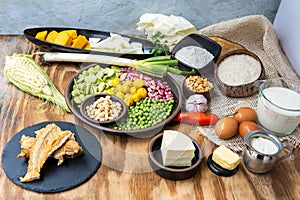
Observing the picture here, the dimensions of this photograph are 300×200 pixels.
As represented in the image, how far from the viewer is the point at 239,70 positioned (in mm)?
1425

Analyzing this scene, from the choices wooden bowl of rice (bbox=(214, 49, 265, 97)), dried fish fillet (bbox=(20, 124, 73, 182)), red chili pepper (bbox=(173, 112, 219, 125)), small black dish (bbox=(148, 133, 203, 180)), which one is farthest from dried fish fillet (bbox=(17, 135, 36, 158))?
wooden bowl of rice (bbox=(214, 49, 265, 97))

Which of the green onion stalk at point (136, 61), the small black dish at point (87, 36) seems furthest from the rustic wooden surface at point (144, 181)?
the small black dish at point (87, 36)

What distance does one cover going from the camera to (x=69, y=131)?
1.16 meters

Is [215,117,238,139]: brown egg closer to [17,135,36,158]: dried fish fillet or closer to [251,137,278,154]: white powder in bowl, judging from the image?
[251,137,278,154]: white powder in bowl

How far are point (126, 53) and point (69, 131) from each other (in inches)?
18.5

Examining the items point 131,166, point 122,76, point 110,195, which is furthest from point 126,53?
point 110,195

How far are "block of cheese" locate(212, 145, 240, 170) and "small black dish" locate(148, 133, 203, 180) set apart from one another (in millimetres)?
46

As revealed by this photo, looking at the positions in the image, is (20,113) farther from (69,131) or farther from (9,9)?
(9,9)

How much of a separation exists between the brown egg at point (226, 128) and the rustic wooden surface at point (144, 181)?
0.05 metres

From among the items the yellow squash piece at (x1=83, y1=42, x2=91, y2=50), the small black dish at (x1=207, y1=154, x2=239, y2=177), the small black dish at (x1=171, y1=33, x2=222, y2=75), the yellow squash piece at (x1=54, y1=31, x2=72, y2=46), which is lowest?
the small black dish at (x1=207, y1=154, x2=239, y2=177)

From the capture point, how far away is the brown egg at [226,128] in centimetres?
122

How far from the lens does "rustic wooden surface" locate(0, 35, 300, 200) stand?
1067 mm

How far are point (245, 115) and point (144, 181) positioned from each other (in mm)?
403

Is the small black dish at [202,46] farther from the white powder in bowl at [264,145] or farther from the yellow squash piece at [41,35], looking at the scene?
the yellow squash piece at [41,35]
